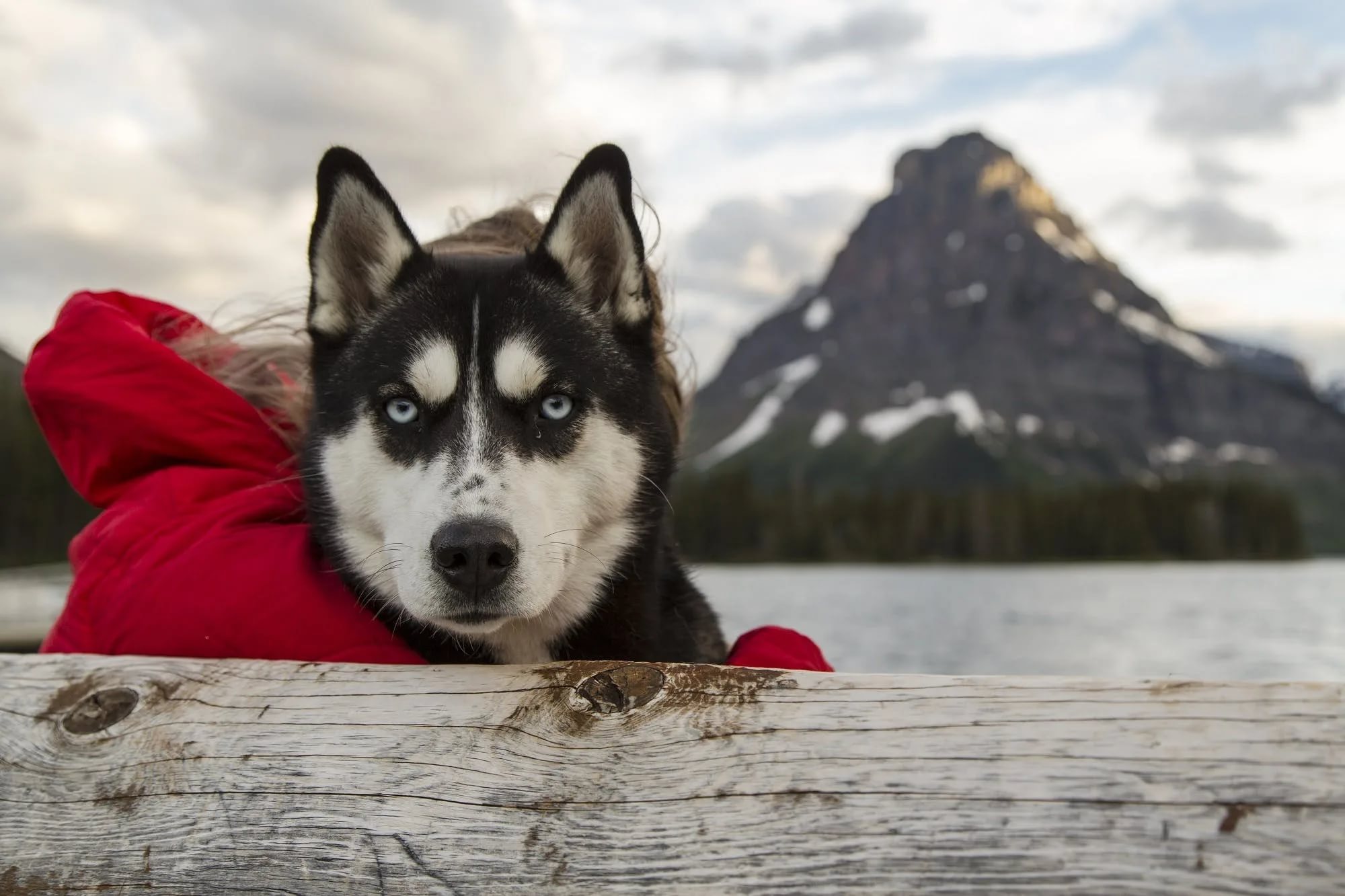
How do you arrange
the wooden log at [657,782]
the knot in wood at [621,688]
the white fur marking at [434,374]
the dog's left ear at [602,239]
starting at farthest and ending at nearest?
the dog's left ear at [602,239], the white fur marking at [434,374], the knot in wood at [621,688], the wooden log at [657,782]

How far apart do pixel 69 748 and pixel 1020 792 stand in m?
2.92

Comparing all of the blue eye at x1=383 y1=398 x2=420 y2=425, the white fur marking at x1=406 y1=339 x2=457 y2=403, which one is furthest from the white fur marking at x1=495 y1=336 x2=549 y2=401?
the blue eye at x1=383 y1=398 x2=420 y2=425

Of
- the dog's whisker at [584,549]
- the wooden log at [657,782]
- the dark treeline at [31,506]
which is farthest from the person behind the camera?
the dark treeline at [31,506]

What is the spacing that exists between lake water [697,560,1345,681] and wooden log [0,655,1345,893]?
2.19m

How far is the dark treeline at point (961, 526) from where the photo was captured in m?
134

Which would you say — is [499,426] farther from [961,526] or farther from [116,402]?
[961,526]

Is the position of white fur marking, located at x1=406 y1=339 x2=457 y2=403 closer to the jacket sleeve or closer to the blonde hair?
the blonde hair

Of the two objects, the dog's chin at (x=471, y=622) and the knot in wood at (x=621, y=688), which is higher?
the dog's chin at (x=471, y=622)

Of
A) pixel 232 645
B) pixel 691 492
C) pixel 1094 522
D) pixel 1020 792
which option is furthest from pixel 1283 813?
pixel 1094 522

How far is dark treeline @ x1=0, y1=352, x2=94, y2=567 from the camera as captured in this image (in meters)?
87.3

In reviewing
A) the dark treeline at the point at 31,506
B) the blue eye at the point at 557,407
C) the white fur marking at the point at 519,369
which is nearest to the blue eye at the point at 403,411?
the white fur marking at the point at 519,369

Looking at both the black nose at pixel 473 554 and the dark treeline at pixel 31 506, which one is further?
the dark treeline at pixel 31 506

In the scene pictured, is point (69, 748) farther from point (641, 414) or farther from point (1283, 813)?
point (1283, 813)

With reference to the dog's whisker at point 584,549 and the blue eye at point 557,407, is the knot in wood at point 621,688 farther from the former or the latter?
the blue eye at point 557,407
